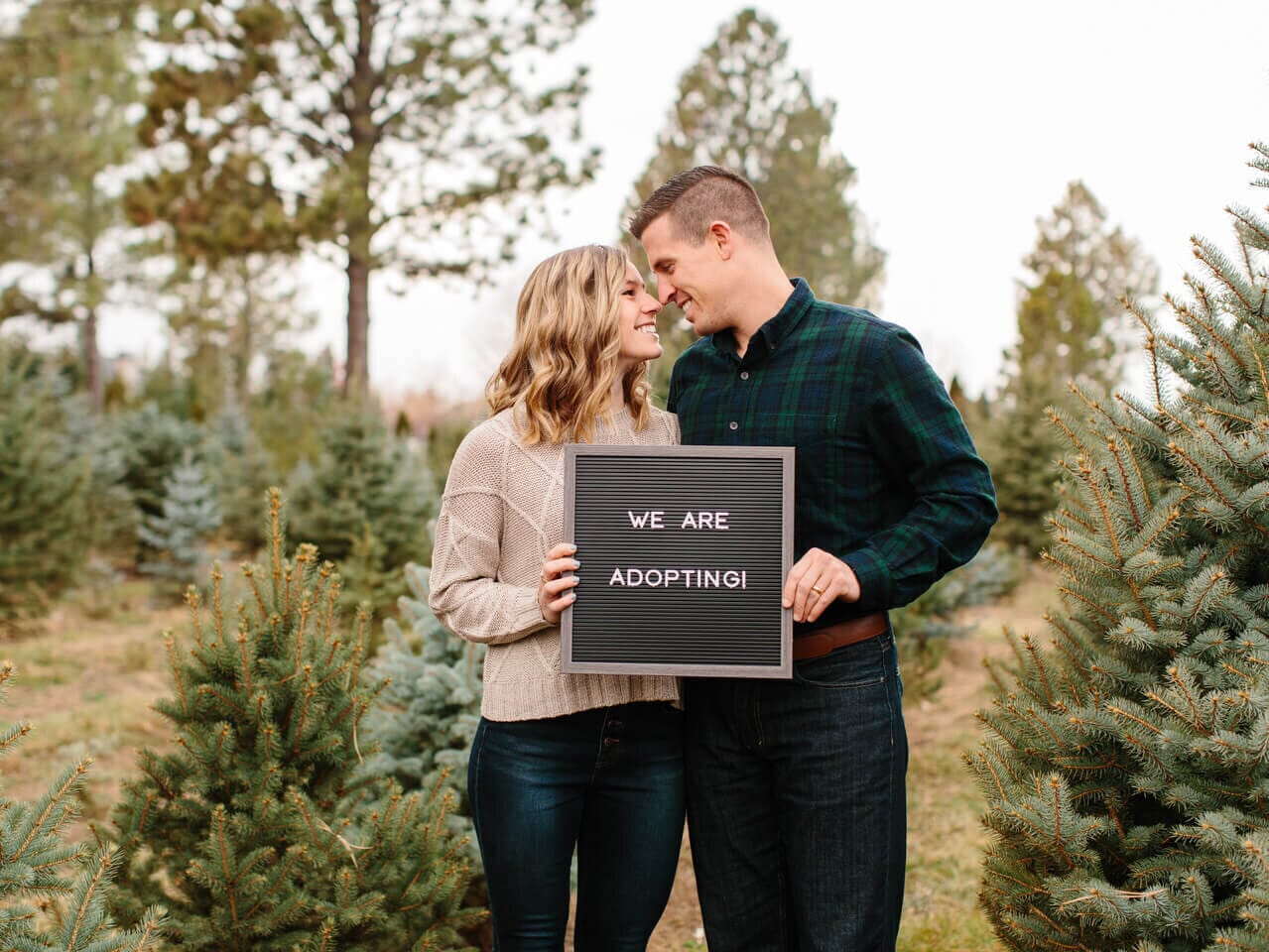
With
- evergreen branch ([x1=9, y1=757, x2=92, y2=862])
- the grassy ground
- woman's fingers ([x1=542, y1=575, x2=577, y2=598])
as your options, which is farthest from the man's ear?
Result: the grassy ground

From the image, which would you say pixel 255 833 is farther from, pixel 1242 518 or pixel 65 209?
pixel 65 209

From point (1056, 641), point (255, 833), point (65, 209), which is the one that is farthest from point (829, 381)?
point (65, 209)

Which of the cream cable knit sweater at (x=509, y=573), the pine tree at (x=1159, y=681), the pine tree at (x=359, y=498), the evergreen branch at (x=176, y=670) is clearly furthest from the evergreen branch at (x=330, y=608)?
the pine tree at (x=359, y=498)

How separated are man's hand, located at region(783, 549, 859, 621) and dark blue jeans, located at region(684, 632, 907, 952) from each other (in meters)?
0.25

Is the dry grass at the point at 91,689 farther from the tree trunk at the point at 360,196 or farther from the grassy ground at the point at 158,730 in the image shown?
the tree trunk at the point at 360,196

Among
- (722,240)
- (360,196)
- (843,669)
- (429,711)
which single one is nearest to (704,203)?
(722,240)

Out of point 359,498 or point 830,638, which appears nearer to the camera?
point 830,638

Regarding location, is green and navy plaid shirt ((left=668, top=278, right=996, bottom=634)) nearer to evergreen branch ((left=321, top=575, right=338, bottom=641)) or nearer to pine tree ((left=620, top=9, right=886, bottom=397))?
evergreen branch ((left=321, top=575, right=338, bottom=641))

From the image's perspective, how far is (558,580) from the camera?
2.31 m

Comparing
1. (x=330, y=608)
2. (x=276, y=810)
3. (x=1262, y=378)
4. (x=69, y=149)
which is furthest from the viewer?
(x=69, y=149)

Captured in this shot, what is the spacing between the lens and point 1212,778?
2.15 m

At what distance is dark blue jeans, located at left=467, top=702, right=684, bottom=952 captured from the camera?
2457mm

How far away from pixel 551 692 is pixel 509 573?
32 centimetres

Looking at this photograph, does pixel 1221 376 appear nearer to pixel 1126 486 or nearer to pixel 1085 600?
pixel 1126 486
